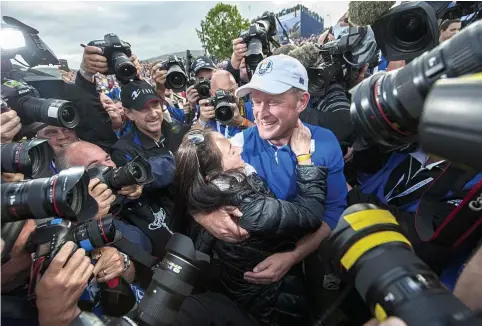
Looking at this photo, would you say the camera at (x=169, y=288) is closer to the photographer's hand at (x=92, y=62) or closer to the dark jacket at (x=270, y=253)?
the dark jacket at (x=270, y=253)

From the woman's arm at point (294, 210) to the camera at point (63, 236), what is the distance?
627 mm

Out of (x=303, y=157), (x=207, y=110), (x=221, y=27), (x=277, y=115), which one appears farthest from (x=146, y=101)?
(x=221, y=27)

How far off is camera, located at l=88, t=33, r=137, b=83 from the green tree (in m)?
22.5

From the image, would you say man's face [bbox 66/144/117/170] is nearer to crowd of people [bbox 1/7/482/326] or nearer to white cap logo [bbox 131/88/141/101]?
crowd of people [bbox 1/7/482/326]

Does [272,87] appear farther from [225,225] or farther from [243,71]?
[243,71]

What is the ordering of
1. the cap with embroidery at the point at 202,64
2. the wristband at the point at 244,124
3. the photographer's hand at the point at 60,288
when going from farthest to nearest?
the cap with embroidery at the point at 202,64
the wristband at the point at 244,124
the photographer's hand at the point at 60,288

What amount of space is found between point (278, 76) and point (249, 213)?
3.08 ft

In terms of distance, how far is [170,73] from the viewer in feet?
10.6

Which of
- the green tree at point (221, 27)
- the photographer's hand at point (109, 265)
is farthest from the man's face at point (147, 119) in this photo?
the green tree at point (221, 27)

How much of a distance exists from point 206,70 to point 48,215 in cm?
318

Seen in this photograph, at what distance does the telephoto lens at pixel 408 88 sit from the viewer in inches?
32.0

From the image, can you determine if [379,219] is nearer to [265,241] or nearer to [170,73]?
[265,241]

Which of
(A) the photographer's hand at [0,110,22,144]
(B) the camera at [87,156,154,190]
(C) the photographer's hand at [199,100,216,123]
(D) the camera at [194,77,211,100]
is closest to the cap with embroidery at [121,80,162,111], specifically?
(C) the photographer's hand at [199,100,216,123]

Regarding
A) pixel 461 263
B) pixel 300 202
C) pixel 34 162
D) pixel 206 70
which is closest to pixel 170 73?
pixel 206 70
